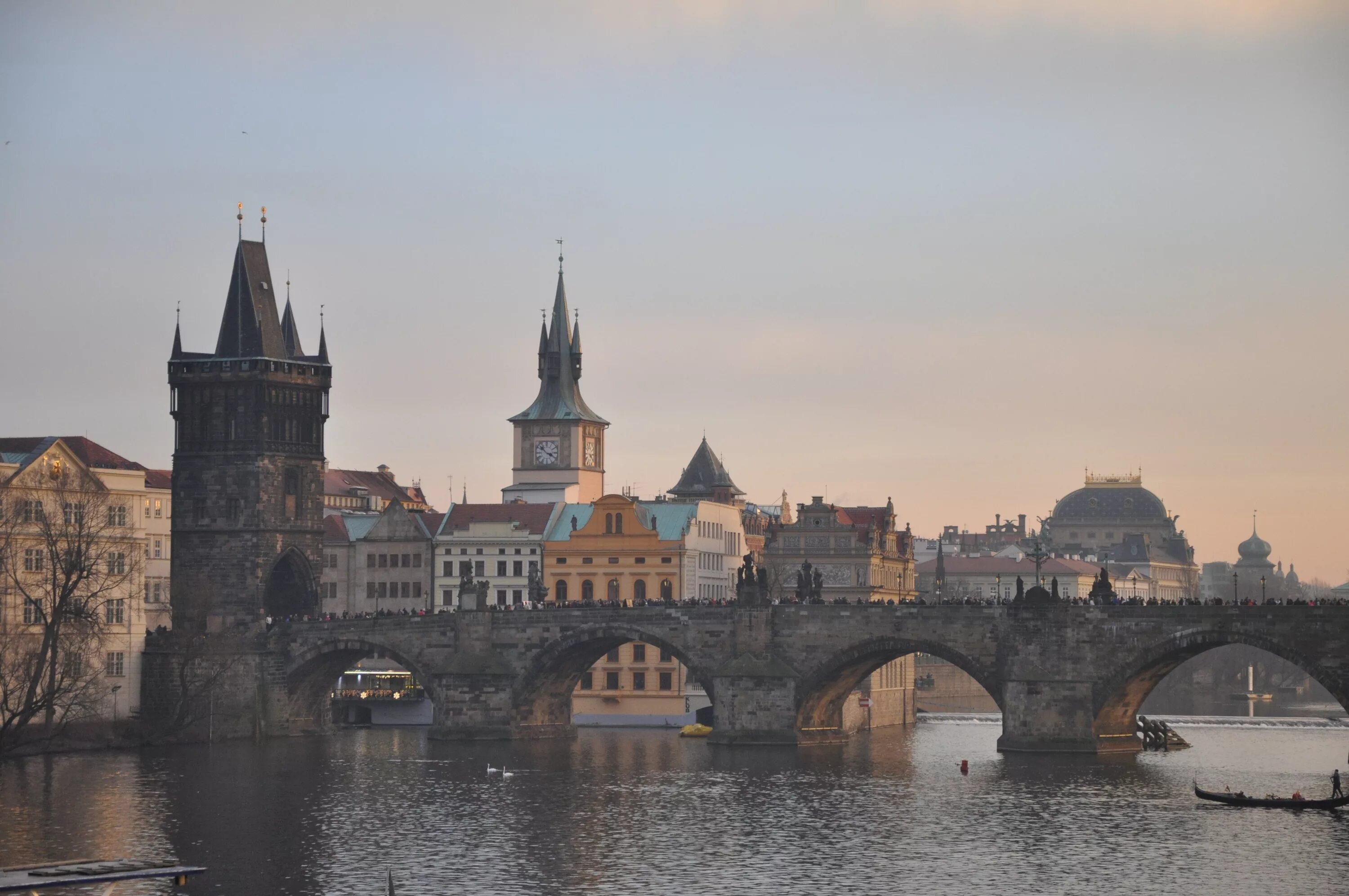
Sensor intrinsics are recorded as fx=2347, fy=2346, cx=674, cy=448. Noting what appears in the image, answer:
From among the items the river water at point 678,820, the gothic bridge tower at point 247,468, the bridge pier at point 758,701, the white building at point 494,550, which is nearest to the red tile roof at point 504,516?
the white building at point 494,550

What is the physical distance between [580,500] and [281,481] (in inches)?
1453

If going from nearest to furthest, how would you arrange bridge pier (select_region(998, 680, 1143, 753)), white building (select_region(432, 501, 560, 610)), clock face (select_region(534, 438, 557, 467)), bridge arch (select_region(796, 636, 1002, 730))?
1. bridge pier (select_region(998, 680, 1143, 753))
2. bridge arch (select_region(796, 636, 1002, 730))
3. white building (select_region(432, 501, 560, 610))
4. clock face (select_region(534, 438, 557, 467))

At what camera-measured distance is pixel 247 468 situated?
456 ft

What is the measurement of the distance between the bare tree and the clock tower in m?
52.7

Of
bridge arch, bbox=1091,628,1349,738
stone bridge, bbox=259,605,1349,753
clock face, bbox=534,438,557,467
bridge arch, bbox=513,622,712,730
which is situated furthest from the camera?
clock face, bbox=534,438,557,467

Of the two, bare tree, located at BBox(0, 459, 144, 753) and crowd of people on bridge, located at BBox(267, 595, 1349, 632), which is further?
crowd of people on bridge, located at BBox(267, 595, 1349, 632)

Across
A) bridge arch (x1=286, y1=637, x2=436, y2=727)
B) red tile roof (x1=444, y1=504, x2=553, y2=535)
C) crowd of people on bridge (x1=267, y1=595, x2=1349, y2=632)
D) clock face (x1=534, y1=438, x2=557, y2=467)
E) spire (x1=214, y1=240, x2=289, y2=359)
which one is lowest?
bridge arch (x1=286, y1=637, x2=436, y2=727)

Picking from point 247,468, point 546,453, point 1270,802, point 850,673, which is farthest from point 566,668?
point 1270,802

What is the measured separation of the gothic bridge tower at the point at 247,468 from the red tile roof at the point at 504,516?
21.3 m

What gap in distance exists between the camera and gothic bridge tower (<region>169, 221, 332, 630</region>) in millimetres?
139125

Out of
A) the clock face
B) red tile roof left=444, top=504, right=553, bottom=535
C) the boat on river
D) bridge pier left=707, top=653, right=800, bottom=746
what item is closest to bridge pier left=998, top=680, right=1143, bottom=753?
bridge pier left=707, top=653, right=800, bottom=746

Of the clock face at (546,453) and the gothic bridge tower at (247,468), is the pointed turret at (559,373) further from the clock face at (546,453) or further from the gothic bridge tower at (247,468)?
the gothic bridge tower at (247,468)

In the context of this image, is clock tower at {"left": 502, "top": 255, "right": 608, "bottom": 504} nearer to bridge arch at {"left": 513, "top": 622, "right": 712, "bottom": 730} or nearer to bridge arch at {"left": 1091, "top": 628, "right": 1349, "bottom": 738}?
bridge arch at {"left": 513, "top": 622, "right": 712, "bottom": 730}

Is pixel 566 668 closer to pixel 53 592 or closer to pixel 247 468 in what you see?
pixel 247 468
